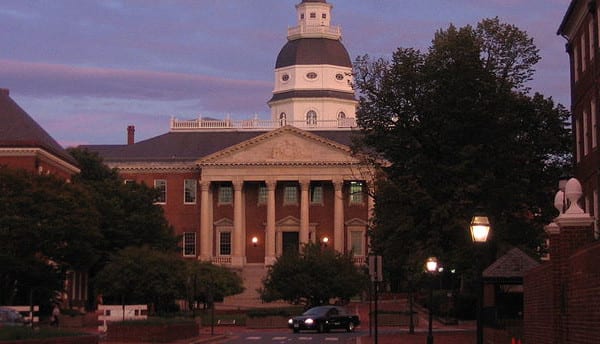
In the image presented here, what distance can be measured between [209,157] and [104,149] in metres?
19.4

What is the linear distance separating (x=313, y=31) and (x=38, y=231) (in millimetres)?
81204

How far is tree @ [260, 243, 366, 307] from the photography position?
76875 mm

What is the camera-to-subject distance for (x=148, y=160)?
4902 inches

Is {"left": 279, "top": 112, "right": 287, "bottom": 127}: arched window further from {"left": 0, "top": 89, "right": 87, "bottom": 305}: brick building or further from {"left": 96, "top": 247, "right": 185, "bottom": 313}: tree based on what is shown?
{"left": 96, "top": 247, "right": 185, "bottom": 313}: tree

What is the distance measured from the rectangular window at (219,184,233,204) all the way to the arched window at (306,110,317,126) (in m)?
14.8

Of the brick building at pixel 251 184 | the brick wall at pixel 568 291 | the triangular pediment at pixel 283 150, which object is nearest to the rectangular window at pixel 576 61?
the brick wall at pixel 568 291

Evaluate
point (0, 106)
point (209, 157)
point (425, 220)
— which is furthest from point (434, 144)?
point (209, 157)

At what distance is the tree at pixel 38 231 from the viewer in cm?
6475

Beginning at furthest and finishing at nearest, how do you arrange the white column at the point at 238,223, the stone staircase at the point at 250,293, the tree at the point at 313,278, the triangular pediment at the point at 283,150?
the white column at the point at 238,223, the triangular pediment at the point at 283,150, the stone staircase at the point at 250,293, the tree at the point at 313,278

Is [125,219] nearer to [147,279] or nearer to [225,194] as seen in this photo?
[147,279]

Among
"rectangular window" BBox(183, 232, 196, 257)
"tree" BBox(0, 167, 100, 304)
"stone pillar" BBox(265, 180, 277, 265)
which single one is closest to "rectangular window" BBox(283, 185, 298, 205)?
"stone pillar" BBox(265, 180, 277, 265)

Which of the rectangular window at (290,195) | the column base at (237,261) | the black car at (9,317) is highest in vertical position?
→ the rectangular window at (290,195)

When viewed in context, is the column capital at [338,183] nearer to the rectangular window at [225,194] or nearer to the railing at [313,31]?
the rectangular window at [225,194]

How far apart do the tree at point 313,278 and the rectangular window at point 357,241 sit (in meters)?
41.8
